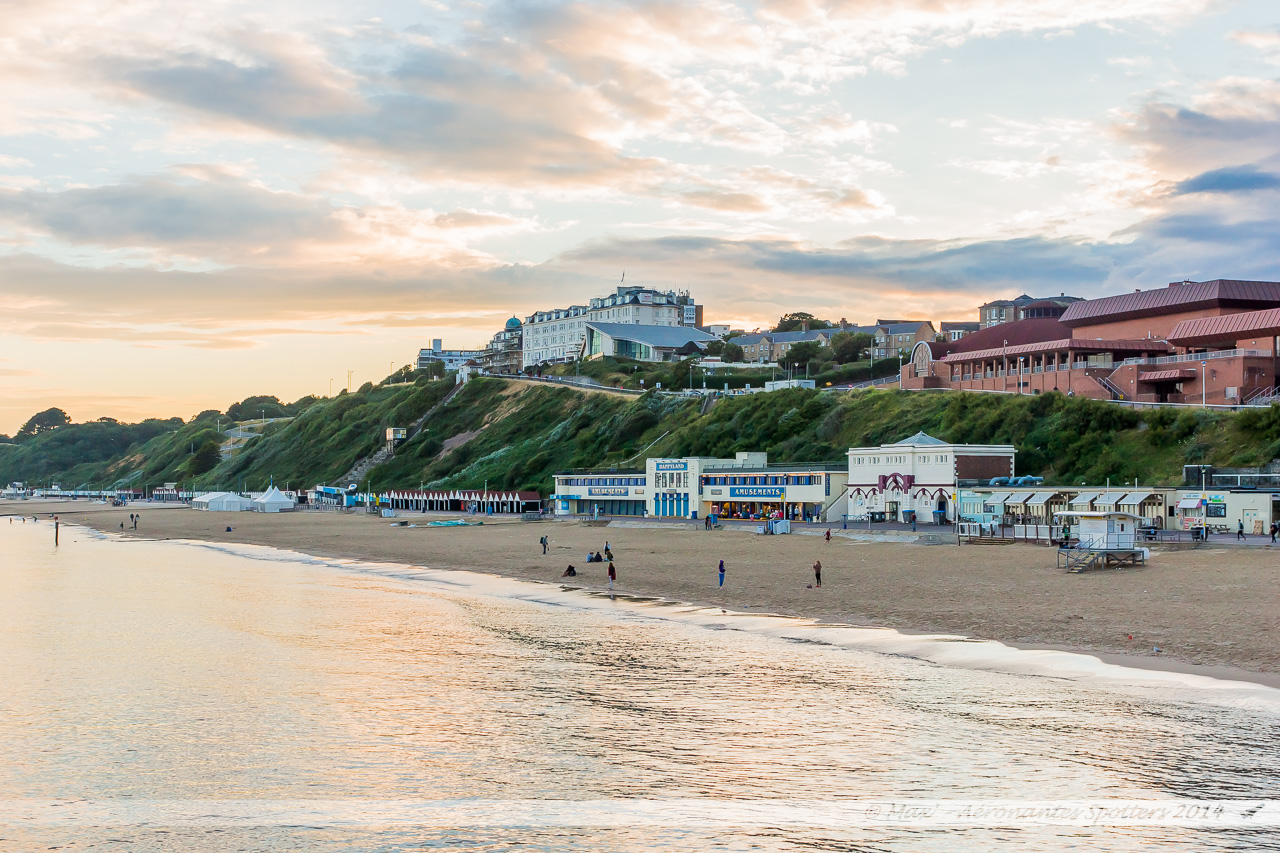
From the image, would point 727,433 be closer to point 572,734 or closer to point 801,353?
point 801,353

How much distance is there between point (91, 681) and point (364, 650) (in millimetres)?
7391

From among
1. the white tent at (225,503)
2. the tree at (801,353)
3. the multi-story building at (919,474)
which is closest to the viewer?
the multi-story building at (919,474)

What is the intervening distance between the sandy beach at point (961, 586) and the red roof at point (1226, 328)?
42379 mm

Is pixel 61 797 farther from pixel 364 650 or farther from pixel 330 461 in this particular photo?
pixel 330 461

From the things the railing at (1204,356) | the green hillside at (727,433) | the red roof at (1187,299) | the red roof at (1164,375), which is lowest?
the green hillside at (727,433)

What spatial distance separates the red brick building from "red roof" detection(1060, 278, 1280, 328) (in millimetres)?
94

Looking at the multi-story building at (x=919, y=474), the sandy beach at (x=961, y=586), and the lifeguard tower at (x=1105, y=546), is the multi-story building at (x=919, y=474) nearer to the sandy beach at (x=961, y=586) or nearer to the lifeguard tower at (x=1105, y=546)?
the sandy beach at (x=961, y=586)

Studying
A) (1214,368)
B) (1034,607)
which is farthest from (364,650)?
(1214,368)

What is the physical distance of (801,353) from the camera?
161 meters

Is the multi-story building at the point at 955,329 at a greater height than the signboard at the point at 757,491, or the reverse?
the multi-story building at the point at 955,329

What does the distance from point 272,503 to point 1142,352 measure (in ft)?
380

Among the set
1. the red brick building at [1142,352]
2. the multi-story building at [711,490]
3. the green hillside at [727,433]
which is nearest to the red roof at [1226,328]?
the red brick building at [1142,352]

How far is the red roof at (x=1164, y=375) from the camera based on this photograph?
84.9 metres

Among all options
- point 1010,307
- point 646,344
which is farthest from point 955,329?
point 646,344
